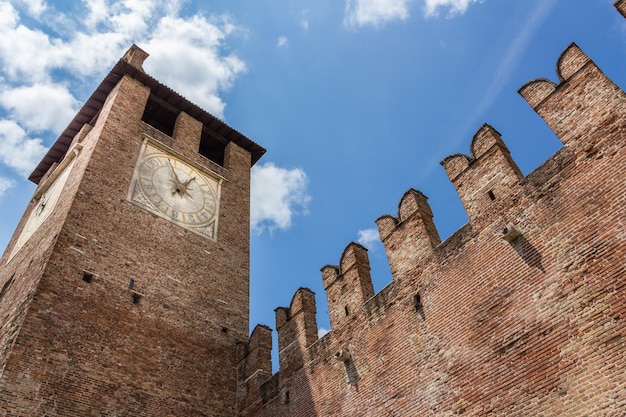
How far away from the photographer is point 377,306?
290 inches

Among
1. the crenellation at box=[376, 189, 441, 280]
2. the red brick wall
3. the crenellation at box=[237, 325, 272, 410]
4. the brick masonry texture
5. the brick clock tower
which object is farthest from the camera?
the crenellation at box=[237, 325, 272, 410]

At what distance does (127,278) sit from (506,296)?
666cm

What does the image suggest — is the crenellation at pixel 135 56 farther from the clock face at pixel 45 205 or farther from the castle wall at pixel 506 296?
the castle wall at pixel 506 296

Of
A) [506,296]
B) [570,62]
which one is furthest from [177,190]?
[570,62]

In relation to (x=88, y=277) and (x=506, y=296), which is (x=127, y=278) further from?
(x=506, y=296)

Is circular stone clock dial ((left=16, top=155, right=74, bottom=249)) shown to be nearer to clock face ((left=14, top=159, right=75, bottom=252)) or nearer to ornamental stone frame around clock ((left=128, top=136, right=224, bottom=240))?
clock face ((left=14, top=159, right=75, bottom=252))

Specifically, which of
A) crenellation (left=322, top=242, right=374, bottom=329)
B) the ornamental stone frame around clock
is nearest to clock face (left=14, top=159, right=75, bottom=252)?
the ornamental stone frame around clock

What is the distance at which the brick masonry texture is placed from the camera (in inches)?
197

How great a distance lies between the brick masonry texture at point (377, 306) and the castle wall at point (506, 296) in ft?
0.06

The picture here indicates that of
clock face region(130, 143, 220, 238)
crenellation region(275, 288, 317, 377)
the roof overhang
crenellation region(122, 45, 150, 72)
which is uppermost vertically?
crenellation region(122, 45, 150, 72)

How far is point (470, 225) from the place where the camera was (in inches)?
259

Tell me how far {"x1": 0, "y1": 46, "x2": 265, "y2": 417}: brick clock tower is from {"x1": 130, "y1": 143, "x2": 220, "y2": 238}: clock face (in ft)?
0.10

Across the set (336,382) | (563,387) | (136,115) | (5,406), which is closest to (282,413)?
(336,382)

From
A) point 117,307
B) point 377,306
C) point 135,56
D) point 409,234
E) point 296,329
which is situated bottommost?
point 377,306
